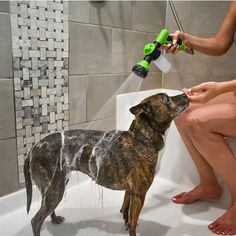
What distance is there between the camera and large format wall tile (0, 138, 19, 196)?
1.17 m

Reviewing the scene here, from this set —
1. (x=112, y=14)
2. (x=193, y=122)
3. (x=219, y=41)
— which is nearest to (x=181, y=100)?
(x=193, y=122)

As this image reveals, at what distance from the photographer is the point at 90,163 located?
94 centimetres

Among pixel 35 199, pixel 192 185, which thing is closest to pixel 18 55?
pixel 35 199

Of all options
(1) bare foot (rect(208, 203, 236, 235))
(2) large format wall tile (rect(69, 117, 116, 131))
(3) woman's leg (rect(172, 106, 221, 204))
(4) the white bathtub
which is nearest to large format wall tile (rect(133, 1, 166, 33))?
(4) the white bathtub

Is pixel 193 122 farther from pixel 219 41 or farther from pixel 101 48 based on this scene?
pixel 101 48

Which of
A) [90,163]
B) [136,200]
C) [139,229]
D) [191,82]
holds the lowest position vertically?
[139,229]

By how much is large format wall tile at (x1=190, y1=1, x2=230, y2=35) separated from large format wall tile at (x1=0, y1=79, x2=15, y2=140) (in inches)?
42.4

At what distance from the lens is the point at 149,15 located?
1.72m

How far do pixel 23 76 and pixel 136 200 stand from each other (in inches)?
25.5

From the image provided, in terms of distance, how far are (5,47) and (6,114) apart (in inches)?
10.0

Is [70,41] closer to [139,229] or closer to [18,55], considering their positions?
[18,55]

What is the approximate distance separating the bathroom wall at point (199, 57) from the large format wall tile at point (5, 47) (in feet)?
3.29

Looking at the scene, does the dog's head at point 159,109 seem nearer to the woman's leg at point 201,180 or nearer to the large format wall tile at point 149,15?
the woman's leg at point 201,180

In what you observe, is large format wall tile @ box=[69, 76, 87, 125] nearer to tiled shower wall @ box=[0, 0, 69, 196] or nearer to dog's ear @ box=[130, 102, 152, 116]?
tiled shower wall @ box=[0, 0, 69, 196]
